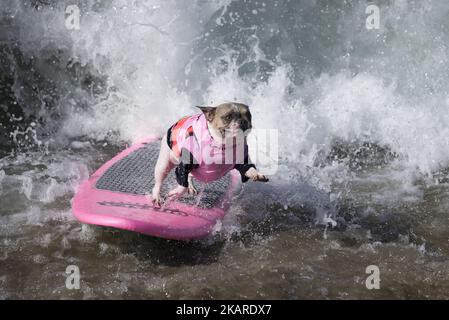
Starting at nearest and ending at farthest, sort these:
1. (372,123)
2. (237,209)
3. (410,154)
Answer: (237,209)
(410,154)
(372,123)

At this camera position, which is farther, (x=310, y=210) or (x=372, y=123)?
(x=372, y=123)

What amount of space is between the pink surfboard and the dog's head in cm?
84

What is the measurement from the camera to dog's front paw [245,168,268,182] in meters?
3.54

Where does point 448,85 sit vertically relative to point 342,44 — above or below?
below

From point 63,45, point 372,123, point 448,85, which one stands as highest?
point 63,45

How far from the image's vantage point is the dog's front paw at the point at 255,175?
354 centimetres

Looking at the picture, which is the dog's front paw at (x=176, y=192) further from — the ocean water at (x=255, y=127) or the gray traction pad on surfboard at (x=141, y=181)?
the ocean water at (x=255, y=127)

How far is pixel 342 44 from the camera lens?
7.20 metres

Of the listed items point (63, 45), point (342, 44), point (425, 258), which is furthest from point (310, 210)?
point (63, 45)

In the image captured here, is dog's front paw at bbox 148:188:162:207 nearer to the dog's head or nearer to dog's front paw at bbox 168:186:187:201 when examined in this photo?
dog's front paw at bbox 168:186:187:201

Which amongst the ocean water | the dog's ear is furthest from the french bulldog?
the ocean water
